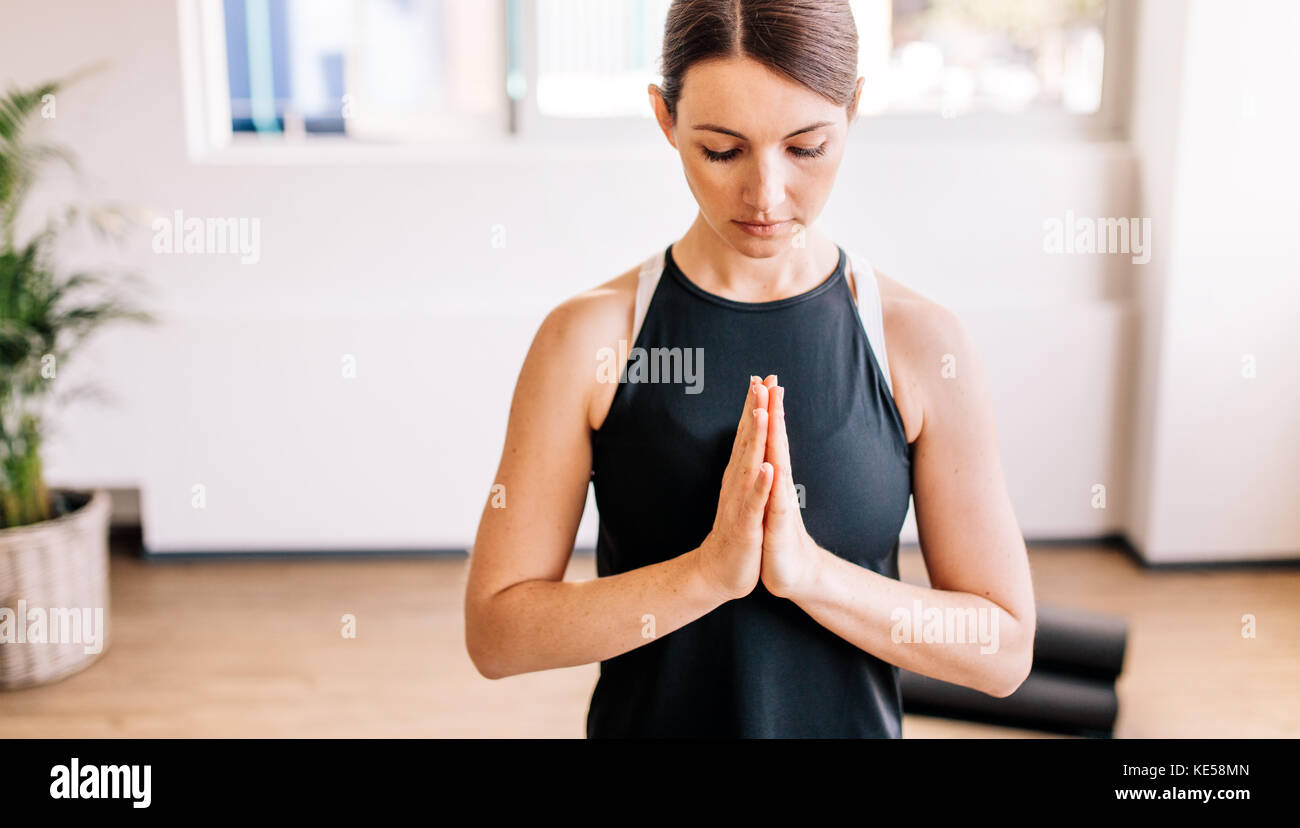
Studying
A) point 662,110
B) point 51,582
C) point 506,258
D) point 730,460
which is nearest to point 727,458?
point 730,460

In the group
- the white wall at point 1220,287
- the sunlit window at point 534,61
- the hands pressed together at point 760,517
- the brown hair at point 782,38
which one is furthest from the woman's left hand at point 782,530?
the sunlit window at point 534,61

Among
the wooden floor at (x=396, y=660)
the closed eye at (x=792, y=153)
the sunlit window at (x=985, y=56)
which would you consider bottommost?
the wooden floor at (x=396, y=660)

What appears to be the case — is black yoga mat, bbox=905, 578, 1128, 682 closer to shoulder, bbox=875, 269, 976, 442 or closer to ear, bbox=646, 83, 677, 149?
shoulder, bbox=875, 269, 976, 442

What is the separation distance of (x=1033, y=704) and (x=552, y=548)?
5.51 feet

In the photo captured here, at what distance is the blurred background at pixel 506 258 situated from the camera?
2.90 m

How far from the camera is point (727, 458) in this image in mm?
865

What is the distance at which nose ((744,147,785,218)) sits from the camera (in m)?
0.79

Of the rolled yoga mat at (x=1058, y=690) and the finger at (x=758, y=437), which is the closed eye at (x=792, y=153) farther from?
the rolled yoga mat at (x=1058, y=690)

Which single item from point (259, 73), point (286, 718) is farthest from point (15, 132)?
point (286, 718)

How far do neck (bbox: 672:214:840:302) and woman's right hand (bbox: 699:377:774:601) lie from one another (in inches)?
5.1

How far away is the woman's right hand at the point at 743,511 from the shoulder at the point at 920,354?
0.16 metres

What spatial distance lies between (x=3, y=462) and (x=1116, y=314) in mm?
2857

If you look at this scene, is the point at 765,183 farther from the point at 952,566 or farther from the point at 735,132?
the point at 952,566

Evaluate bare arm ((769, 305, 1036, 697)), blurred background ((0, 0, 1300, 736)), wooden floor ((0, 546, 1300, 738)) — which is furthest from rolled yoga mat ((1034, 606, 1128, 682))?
bare arm ((769, 305, 1036, 697))
